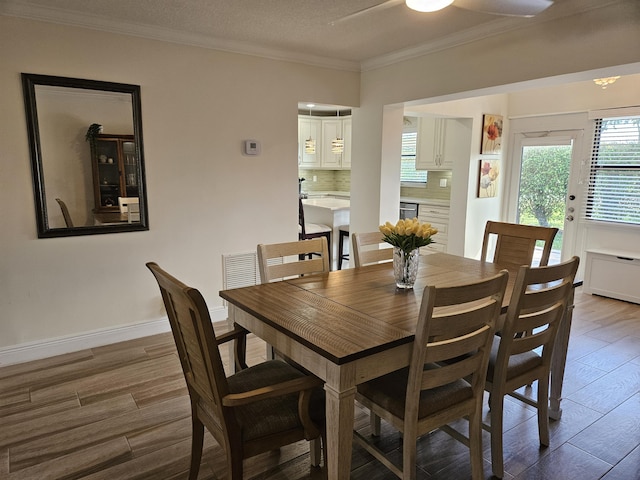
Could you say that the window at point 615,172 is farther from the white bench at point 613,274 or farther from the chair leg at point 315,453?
the chair leg at point 315,453

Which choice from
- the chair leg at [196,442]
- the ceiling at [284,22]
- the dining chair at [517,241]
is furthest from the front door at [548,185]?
the chair leg at [196,442]

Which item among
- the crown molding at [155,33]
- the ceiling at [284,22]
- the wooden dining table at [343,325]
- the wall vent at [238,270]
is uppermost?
the ceiling at [284,22]

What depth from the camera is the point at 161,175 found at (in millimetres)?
3439

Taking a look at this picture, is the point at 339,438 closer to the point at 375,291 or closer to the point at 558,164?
the point at 375,291

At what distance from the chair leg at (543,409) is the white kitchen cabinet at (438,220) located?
13.0 ft

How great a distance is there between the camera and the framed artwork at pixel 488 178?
556 cm

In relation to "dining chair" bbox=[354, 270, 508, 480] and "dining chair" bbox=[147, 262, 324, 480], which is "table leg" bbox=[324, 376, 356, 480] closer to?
"dining chair" bbox=[147, 262, 324, 480]

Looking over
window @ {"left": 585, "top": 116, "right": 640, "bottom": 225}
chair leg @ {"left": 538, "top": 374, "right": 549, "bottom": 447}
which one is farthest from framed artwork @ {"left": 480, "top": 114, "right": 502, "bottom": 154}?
chair leg @ {"left": 538, "top": 374, "right": 549, "bottom": 447}

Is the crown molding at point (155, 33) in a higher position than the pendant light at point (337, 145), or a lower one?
higher

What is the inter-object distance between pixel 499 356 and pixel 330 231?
3.64 m

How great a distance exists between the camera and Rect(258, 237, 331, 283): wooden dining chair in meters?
2.39

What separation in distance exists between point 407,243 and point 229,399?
3.79 feet

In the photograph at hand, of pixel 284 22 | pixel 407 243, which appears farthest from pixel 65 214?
pixel 407 243

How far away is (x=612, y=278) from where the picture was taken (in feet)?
15.2
